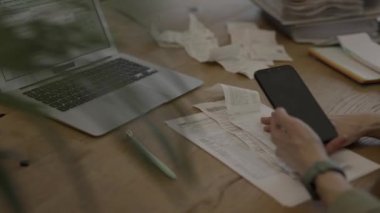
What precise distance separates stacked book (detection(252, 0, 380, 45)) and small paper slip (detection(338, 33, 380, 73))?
0.17 ft

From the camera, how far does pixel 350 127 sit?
2.90 ft

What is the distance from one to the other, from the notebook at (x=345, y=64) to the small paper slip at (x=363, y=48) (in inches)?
0.5

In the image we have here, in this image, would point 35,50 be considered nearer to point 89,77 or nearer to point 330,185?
point 89,77

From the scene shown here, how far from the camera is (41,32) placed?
31 centimetres

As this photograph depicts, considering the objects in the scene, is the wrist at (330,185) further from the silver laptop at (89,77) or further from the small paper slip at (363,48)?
the small paper slip at (363,48)

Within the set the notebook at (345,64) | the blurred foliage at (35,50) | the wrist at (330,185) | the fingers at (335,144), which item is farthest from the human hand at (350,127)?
the blurred foliage at (35,50)

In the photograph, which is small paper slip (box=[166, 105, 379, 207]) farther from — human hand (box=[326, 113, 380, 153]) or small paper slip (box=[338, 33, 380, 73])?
small paper slip (box=[338, 33, 380, 73])

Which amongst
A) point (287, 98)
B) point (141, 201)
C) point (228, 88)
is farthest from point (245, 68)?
point (141, 201)

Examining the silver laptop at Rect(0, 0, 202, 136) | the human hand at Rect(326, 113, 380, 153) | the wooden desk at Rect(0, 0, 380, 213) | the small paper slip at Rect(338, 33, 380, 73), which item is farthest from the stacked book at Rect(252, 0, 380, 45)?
the silver laptop at Rect(0, 0, 202, 136)

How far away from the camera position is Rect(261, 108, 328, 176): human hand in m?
0.78

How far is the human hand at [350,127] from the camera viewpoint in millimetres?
855

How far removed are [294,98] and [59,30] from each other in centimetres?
69

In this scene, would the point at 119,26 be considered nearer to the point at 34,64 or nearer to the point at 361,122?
the point at 34,64

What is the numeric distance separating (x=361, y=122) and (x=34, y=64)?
Result: 2.40 ft
